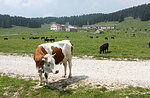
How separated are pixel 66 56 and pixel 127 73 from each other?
509cm

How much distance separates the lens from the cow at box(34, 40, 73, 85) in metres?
10.3

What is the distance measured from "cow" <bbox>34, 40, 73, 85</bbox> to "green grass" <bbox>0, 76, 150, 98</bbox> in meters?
1.08

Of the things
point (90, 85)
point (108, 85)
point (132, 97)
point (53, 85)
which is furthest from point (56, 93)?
point (132, 97)

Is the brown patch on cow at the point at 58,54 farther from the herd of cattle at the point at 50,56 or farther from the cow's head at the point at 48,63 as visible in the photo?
the cow's head at the point at 48,63

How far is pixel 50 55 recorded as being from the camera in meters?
10.4

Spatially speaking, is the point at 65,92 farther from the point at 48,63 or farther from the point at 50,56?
the point at 50,56

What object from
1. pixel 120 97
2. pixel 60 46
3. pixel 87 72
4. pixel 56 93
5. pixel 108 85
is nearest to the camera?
pixel 120 97

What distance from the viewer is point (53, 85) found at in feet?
38.1

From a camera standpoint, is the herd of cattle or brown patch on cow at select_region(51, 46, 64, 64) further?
brown patch on cow at select_region(51, 46, 64, 64)

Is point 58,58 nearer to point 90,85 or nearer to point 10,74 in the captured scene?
point 90,85

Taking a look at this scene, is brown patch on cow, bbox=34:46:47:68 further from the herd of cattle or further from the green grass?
the green grass

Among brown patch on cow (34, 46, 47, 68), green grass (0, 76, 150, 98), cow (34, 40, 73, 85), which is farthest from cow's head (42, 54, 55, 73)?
green grass (0, 76, 150, 98)

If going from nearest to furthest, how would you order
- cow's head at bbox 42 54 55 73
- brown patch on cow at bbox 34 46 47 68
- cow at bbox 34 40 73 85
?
cow's head at bbox 42 54 55 73, cow at bbox 34 40 73 85, brown patch on cow at bbox 34 46 47 68

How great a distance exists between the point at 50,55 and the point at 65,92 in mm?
2287
